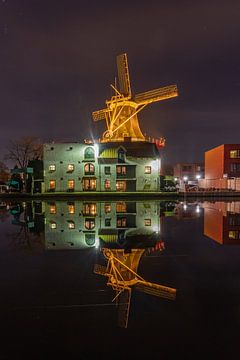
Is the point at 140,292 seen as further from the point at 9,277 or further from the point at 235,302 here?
the point at 9,277

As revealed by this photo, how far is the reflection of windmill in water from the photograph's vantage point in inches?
184

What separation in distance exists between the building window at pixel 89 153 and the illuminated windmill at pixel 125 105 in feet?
20.8

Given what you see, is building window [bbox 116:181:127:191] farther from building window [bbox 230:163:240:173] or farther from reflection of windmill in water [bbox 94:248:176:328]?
reflection of windmill in water [bbox 94:248:176:328]

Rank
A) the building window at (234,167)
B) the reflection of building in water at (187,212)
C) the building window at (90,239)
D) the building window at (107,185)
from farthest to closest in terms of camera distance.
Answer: the building window at (234,167) < the building window at (107,185) < the reflection of building in water at (187,212) < the building window at (90,239)

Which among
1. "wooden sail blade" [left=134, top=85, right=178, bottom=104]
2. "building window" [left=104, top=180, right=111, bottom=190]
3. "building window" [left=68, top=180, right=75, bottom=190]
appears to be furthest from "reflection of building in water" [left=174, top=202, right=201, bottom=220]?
"wooden sail blade" [left=134, top=85, right=178, bottom=104]

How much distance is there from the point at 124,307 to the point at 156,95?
47.1 metres

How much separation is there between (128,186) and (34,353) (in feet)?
129

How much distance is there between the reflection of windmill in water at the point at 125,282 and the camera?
15.4ft

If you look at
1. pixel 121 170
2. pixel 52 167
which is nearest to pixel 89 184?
pixel 121 170

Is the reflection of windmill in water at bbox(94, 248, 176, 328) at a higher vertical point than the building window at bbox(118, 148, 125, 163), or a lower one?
lower

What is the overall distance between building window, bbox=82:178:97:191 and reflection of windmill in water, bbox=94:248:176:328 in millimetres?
35065

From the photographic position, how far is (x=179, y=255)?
8.16 metres

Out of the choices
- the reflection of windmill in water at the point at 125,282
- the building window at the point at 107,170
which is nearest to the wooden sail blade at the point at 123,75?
the building window at the point at 107,170

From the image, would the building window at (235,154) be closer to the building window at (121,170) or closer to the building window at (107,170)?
the building window at (121,170)
